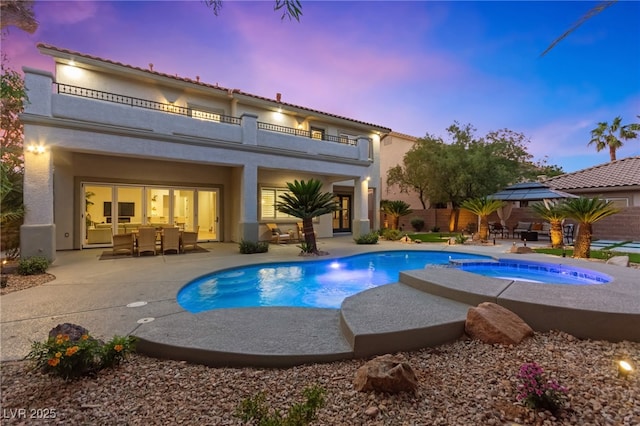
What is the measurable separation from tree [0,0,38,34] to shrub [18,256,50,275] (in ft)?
18.4

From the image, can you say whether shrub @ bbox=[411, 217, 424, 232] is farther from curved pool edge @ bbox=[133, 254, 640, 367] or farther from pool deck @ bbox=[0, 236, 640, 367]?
curved pool edge @ bbox=[133, 254, 640, 367]

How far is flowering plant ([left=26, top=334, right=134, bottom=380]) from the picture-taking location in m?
2.90

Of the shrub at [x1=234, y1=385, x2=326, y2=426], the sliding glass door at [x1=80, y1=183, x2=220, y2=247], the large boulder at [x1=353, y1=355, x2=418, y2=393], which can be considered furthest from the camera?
the sliding glass door at [x1=80, y1=183, x2=220, y2=247]

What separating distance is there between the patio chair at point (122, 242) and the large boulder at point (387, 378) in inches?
435

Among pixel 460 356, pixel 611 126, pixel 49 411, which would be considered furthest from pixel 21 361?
pixel 611 126

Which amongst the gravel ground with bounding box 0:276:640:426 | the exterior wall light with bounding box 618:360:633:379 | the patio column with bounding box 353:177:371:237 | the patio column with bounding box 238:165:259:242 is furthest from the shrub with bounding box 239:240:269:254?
the exterior wall light with bounding box 618:360:633:379

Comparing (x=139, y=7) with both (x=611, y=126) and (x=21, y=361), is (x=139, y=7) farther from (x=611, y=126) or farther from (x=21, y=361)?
(x=611, y=126)

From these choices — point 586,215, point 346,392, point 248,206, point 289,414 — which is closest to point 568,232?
point 586,215

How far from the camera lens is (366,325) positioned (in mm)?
3850

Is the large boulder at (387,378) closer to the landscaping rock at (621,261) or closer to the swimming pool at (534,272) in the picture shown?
the swimming pool at (534,272)

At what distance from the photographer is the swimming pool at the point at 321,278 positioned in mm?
6920

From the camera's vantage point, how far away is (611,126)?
1075 inches

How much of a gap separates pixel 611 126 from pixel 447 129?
17.0 m

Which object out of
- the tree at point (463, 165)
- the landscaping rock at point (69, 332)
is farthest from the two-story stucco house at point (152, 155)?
the landscaping rock at point (69, 332)
